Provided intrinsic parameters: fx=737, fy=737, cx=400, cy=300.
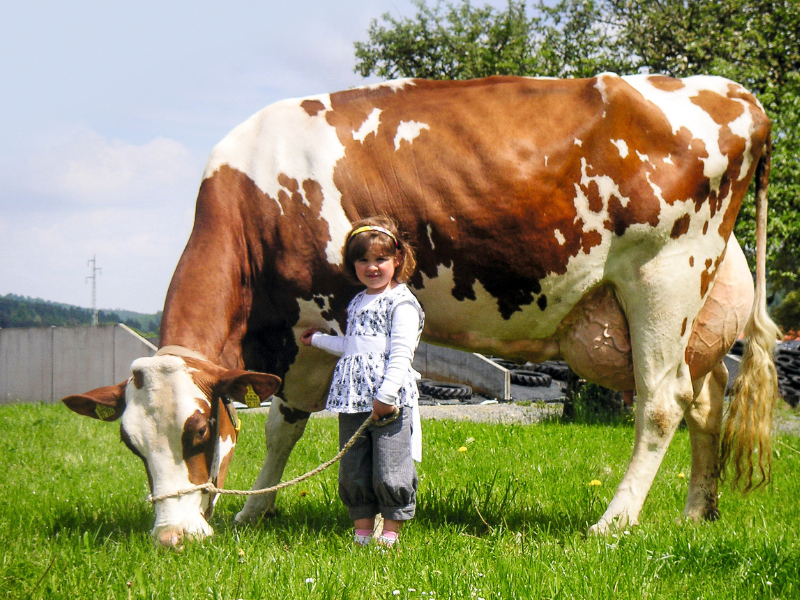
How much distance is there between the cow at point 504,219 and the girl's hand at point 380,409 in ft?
2.54

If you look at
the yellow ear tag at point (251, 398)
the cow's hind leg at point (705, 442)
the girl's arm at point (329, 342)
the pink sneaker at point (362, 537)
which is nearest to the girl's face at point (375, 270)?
the girl's arm at point (329, 342)

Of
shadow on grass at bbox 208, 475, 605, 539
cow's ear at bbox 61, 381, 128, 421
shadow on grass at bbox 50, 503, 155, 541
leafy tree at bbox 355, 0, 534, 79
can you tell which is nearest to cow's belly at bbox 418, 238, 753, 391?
shadow on grass at bbox 208, 475, 605, 539

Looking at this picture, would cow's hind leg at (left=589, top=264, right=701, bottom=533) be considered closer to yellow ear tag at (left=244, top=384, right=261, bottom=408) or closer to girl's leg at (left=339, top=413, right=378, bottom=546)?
girl's leg at (left=339, top=413, right=378, bottom=546)

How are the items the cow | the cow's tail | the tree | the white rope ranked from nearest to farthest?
the white rope → the cow → the cow's tail → the tree

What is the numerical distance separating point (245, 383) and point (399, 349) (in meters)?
0.72

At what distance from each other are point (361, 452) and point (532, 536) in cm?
102

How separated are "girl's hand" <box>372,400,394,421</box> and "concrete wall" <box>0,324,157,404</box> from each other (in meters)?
10.9

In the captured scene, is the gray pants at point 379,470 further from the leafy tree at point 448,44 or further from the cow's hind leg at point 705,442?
the leafy tree at point 448,44

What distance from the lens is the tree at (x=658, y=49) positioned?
11766 mm

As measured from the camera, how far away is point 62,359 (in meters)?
15.0

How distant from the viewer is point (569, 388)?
30.9 ft

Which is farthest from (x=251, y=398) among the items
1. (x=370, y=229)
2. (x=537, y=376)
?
(x=537, y=376)

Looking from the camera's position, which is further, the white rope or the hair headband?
the hair headband

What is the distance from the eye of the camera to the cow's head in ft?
10.5
